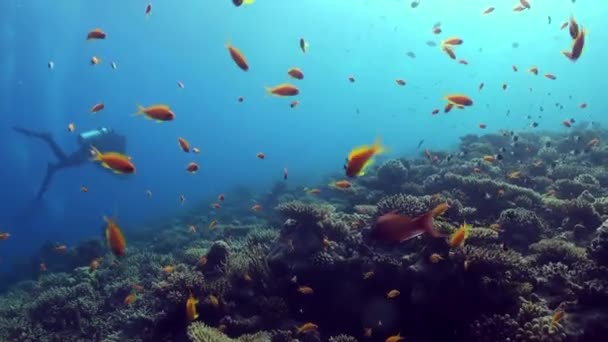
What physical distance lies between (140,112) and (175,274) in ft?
9.84

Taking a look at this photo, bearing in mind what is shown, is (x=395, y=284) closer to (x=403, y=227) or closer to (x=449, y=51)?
(x=403, y=227)

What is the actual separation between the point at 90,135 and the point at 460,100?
23.1m

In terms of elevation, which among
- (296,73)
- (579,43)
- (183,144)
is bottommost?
(183,144)

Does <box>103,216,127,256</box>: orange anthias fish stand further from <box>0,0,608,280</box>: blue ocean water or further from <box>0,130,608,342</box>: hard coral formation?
<box>0,0,608,280</box>: blue ocean water

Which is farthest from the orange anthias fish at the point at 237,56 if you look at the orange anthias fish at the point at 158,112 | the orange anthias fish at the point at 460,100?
the orange anthias fish at the point at 460,100

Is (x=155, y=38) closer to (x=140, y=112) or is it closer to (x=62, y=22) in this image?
(x=62, y=22)

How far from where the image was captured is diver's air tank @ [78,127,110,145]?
24.9 metres

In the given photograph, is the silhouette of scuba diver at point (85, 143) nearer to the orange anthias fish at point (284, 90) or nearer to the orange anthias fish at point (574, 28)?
the orange anthias fish at point (284, 90)

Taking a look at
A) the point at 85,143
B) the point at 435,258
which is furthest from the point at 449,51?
the point at 85,143

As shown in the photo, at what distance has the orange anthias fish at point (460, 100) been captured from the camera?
28.3ft

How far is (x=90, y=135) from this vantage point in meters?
25.0

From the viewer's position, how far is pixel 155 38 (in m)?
67.9

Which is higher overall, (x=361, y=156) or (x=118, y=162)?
(x=361, y=156)

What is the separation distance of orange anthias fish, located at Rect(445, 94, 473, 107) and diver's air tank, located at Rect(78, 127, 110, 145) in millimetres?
22823
